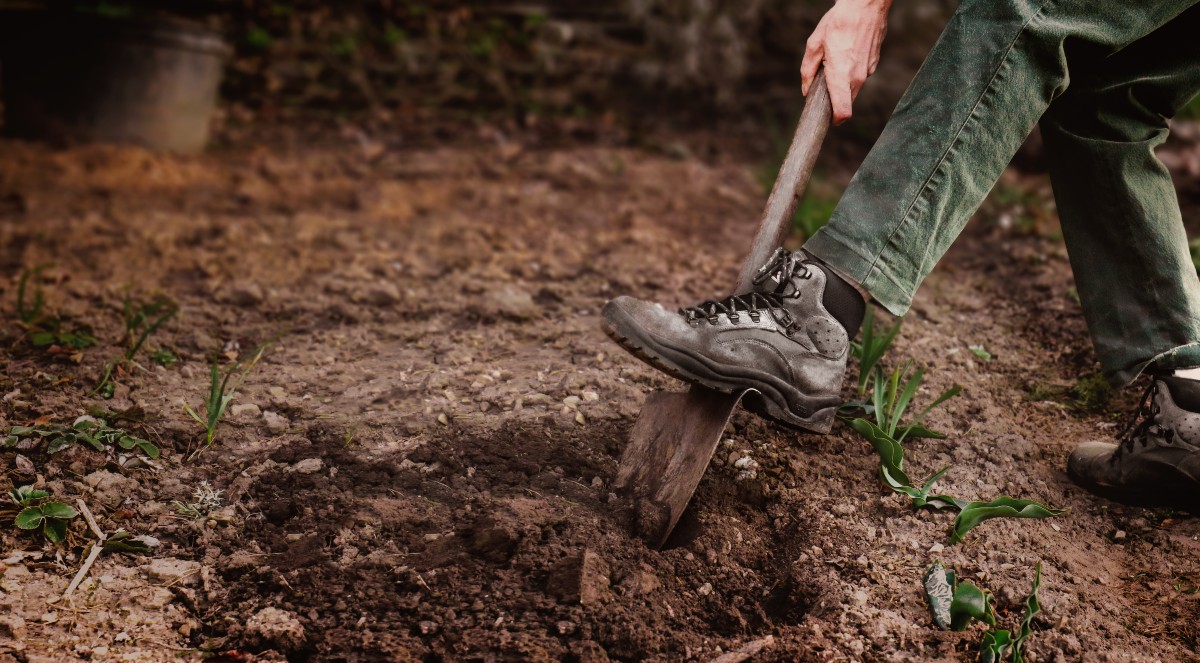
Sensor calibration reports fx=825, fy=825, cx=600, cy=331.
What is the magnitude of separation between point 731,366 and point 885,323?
1.03 meters

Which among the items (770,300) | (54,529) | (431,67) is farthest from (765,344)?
(431,67)

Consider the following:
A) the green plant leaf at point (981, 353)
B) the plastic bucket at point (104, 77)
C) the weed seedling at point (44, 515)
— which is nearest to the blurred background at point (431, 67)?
the plastic bucket at point (104, 77)

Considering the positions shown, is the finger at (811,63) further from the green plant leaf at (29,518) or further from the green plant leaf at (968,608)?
the green plant leaf at (29,518)

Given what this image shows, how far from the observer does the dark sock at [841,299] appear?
1.46 m

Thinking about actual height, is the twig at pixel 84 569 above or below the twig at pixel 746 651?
below

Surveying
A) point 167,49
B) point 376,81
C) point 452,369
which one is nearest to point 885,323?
point 452,369

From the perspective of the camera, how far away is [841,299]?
57.9 inches

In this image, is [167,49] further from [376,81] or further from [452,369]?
[452,369]

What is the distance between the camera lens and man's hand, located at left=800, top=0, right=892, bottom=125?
1530mm

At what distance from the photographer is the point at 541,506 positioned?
150cm

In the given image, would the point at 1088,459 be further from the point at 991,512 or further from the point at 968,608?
the point at 968,608

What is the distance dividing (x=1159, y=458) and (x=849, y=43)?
0.98 m

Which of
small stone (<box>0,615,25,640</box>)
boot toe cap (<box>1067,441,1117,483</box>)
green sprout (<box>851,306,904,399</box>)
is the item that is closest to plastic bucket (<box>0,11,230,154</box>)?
small stone (<box>0,615,25,640</box>)

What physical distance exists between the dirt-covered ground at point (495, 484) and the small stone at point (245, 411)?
10mm
